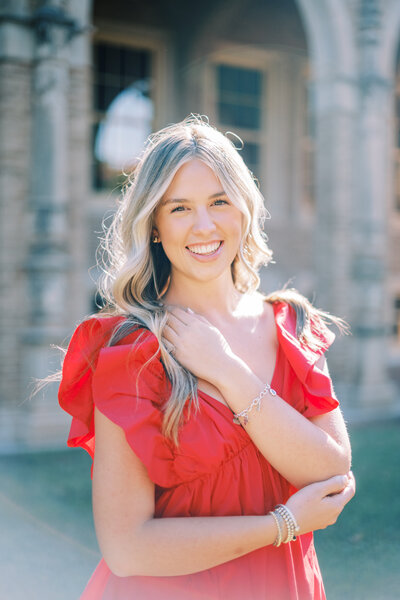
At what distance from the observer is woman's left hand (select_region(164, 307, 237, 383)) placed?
1543 millimetres

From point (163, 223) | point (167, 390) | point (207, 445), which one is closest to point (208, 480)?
point (207, 445)

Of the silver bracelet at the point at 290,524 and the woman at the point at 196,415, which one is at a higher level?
the woman at the point at 196,415

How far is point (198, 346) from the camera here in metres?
1.57

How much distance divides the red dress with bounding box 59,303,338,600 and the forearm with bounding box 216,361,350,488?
2.3 inches

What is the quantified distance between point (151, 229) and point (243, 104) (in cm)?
923

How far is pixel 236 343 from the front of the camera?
69.4 inches

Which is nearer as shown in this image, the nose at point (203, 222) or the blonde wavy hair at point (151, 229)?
the blonde wavy hair at point (151, 229)

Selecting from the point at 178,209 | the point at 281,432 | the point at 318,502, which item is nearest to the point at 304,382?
the point at 281,432

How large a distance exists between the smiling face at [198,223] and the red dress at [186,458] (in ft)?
0.92

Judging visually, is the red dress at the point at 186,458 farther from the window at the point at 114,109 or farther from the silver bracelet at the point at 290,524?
the window at the point at 114,109

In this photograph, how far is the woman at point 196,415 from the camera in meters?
1.40

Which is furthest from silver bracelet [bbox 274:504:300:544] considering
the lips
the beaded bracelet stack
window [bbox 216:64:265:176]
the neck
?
window [bbox 216:64:265:176]

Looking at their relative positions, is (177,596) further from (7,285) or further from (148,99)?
(148,99)

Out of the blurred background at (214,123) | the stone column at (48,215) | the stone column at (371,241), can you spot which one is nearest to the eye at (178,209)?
the blurred background at (214,123)
